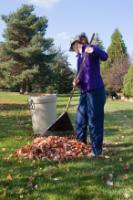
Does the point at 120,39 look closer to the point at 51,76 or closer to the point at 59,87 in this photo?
the point at 59,87

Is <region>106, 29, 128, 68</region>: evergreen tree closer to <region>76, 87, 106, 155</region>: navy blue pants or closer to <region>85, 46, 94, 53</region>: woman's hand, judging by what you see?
<region>76, 87, 106, 155</region>: navy blue pants

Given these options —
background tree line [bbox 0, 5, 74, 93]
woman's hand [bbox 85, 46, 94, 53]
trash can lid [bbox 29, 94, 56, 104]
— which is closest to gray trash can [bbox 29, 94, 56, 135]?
trash can lid [bbox 29, 94, 56, 104]

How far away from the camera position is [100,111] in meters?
7.02

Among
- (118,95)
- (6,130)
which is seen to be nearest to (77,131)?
(6,130)

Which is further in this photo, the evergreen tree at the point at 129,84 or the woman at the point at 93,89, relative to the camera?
the evergreen tree at the point at 129,84

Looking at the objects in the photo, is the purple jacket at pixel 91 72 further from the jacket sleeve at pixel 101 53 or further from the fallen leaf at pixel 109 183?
the fallen leaf at pixel 109 183

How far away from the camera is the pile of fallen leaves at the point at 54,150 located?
6805mm

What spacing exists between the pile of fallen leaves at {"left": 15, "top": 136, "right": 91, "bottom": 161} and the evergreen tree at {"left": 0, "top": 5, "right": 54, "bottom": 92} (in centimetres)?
3833

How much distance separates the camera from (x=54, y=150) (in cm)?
699

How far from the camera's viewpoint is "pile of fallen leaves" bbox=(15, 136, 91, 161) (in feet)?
22.3

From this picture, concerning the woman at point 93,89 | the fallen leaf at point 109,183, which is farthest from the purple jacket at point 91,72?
the fallen leaf at point 109,183

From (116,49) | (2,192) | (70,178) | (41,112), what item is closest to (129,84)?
(116,49)

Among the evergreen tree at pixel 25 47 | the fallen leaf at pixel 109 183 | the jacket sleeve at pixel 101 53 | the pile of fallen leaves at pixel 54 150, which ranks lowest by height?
the fallen leaf at pixel 109 183

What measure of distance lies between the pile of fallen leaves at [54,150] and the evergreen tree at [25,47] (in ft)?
126
